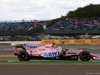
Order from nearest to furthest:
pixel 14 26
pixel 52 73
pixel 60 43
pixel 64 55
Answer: pixel 52 73
pixel 64 55
pixel 60 43
pixel 14 26

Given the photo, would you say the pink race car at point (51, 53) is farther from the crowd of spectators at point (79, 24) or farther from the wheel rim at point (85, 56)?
the crowd of spectators at point (79, 24)

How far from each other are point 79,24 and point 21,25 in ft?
36.9

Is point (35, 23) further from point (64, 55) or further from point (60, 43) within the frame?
point (64, 55)

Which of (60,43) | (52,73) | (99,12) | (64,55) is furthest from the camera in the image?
(99,12)

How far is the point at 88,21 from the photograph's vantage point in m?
30.3

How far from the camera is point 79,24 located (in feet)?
96.9

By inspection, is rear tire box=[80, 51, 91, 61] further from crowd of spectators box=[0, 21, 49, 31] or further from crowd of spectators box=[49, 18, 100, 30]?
crowd of spectators box=[0, 21, 49, 31]

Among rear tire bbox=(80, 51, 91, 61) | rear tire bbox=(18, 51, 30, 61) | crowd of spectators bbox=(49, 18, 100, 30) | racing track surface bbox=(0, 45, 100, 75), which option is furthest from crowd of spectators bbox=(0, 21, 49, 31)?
racing track surface bbox=(0, 45, 100, 75)

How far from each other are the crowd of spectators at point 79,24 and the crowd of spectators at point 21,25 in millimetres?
4360

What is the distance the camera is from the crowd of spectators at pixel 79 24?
28.4 meters

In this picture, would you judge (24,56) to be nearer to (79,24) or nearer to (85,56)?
(85,56)

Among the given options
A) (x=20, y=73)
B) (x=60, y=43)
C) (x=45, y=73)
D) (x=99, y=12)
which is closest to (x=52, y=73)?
(x=45, y=73)

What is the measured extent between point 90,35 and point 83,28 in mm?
2961

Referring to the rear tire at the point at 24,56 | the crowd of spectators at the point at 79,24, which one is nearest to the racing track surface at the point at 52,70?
the rear tire at the point at 24,56
